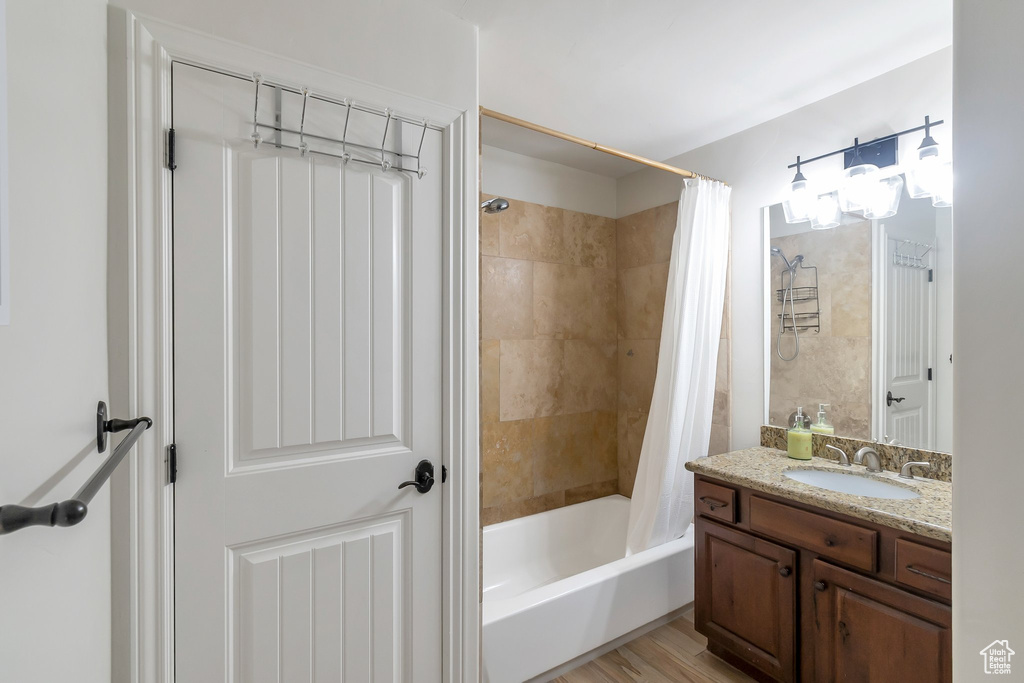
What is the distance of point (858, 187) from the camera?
6.42 ft

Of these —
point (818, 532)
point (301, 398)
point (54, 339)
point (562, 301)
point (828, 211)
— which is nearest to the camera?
point (54, 339)

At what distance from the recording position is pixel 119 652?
43.7 inches

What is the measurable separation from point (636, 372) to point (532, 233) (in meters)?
1.11

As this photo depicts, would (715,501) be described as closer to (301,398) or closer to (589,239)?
(301,398)

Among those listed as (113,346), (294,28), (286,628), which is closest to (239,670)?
(286,628)

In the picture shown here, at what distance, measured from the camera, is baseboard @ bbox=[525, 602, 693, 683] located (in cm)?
193

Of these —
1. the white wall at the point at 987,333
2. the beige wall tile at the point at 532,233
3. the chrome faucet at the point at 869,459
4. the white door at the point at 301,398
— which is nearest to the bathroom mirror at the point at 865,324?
the chrome faucet at the point at 869,459

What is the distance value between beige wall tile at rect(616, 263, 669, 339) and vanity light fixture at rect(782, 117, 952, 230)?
822 mm

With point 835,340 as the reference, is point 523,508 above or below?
below

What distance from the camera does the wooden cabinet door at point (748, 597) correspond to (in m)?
1.71

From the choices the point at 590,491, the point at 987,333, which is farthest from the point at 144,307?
the point at 590,491

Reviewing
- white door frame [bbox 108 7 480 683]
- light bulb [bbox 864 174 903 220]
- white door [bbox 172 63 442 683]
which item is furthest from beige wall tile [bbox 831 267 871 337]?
white door frame [bbox 108 7 480 683]

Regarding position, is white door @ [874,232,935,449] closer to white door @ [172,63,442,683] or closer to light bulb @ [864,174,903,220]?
light bulb @ [864,174,903,220]

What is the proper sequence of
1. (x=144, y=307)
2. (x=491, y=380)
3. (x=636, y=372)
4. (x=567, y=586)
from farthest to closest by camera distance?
1. (x=636, y=372)
2. (x=491, y=380)
3. (x=567, y=586)
4. (x=144, y=307)
